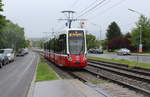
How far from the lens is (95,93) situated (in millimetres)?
9555

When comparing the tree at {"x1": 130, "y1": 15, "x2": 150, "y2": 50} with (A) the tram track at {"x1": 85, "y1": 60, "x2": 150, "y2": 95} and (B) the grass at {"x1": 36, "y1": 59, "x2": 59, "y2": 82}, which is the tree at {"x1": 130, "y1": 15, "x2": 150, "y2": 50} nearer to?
(A) the tram track at {"x1": 85, "y1": 60, "x2": 150, "y2": 95}

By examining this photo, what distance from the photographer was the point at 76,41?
20.6 metres

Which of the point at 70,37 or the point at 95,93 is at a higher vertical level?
the point at 70,37

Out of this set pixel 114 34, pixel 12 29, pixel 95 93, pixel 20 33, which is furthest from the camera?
pixel 114 34

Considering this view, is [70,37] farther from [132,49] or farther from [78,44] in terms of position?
[132,49]

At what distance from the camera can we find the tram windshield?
20.2 metres

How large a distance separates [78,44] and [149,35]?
49.9m

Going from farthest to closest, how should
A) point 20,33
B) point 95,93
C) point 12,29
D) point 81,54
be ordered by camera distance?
point 20,33 < point 12,29 < point 81,54 < point 95,93

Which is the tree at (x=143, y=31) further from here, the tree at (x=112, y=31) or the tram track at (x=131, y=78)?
the tram track at (x=131, y=78)

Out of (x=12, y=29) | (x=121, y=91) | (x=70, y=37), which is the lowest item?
(x=121, y=91)

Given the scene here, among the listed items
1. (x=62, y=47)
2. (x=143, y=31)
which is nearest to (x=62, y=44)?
(x=62, y=47)

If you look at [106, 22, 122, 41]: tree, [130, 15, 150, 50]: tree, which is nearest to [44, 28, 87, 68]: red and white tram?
[130, 15, 150, 50]: tree

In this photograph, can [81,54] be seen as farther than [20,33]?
No

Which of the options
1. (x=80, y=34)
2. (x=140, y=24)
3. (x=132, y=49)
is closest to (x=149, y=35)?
(x=140, y=24)
